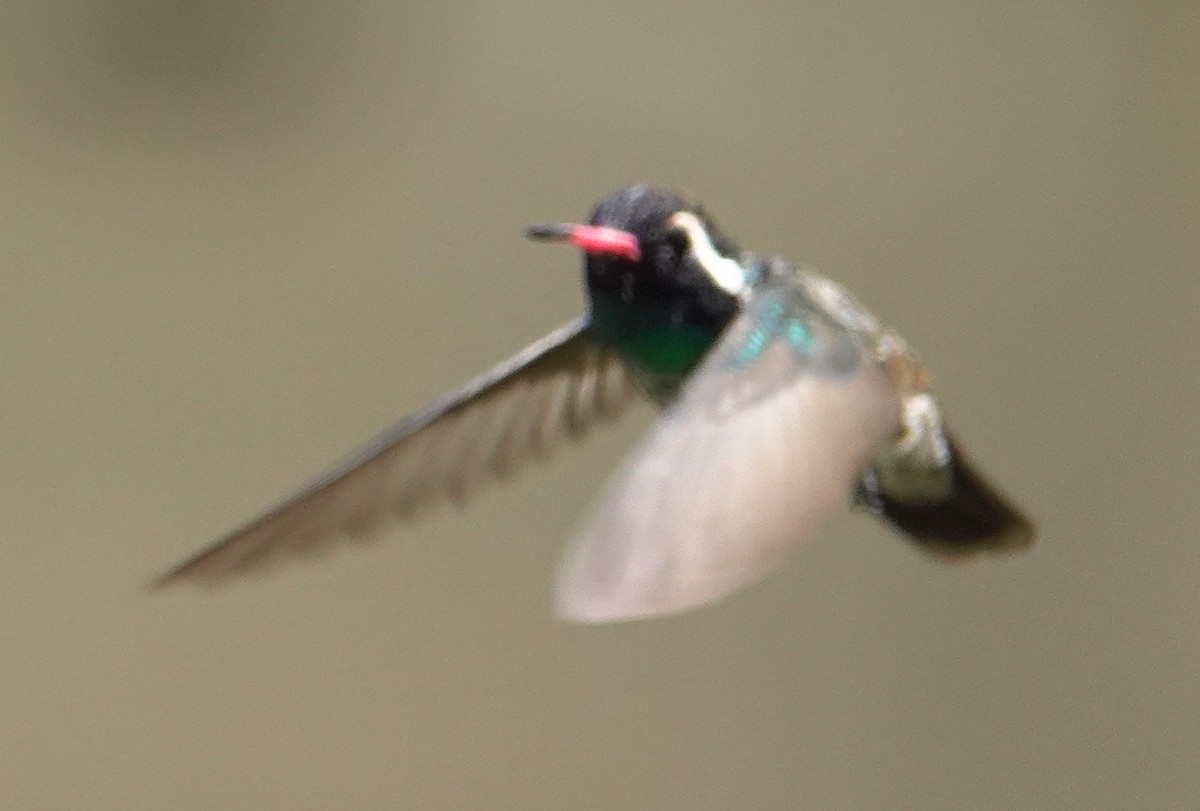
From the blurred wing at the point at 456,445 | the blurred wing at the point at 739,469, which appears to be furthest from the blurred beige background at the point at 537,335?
the blurred wing at the point at 739,469

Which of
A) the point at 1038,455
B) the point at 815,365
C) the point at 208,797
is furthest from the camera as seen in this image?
the point at 1038,455

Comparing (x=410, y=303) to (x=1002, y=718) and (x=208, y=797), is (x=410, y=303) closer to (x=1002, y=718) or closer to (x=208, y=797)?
(x=208, y=797)

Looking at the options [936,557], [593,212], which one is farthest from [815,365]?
[936,557]

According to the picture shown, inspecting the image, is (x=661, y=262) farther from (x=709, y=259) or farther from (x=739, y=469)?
(x=739, y=469)

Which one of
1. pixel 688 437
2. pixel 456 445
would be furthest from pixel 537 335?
pixel 688 437

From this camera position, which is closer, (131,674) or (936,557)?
(936,557)

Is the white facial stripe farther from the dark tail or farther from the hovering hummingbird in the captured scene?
the dark tail

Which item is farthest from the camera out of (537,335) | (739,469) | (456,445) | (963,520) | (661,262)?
(537,335)
